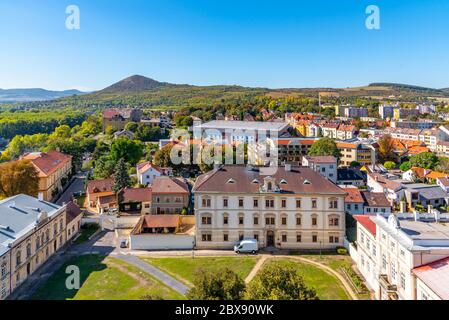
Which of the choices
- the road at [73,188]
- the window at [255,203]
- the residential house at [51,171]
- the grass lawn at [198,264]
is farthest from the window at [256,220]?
the road at [73,188]

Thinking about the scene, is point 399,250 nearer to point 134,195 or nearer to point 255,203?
point 255,203

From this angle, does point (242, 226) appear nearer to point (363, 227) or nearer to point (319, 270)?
point (319, 270)

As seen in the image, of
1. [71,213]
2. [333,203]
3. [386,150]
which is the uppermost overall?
[386,150]

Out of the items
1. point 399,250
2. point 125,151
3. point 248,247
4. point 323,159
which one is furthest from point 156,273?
point 125,151

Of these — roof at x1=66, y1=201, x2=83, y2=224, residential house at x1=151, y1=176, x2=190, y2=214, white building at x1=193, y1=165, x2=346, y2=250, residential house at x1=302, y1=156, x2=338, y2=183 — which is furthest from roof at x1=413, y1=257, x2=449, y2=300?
residential house at x1=302, y1=156, x2=338, y2=183

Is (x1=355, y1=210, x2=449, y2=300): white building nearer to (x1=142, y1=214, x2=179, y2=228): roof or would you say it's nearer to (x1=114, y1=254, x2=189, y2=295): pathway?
(x1=114, y1=254, x2=189, y2=295): pathway

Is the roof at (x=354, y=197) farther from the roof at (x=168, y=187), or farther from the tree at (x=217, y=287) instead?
the tree at (x=217, y=287)
